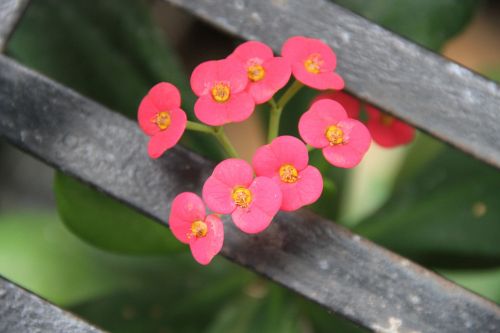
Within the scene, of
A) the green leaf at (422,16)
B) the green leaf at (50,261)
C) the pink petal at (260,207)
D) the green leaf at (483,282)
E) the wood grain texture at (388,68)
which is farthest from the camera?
the green leaf at (483,282)

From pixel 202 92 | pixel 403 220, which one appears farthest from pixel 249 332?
pixel 202 92

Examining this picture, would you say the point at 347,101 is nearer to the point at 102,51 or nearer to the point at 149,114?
the point at 149,114

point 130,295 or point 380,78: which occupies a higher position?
point 380,78

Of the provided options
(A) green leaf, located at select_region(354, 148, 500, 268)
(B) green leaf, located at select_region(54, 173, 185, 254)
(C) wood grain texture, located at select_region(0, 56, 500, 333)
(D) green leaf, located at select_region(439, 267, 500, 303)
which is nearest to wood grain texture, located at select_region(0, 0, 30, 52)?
(C) wood grain texture, located at select_region(0, 56, 500, 333)

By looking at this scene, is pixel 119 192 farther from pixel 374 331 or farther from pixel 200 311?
pixel 200 311

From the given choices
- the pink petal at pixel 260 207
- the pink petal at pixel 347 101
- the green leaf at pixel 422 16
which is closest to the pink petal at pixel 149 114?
the pink petal at pixel 260 207

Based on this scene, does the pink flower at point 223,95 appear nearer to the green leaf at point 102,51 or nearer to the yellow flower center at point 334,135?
the yellow flower center at point 334,135
